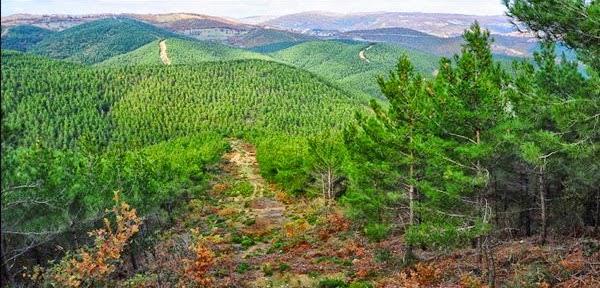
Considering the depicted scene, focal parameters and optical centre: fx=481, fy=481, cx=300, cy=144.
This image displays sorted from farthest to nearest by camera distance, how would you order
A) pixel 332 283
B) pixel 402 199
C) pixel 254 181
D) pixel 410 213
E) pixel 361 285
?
pixel 254 181, pixel 402 199, pixel 410 213, pixel 332 283, pixel 361 285

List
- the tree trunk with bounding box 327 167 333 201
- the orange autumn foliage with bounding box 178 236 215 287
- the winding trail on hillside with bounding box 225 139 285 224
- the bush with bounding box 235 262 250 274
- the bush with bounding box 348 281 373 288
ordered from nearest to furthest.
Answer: the orange autumn foliage with bounding box 178 236 215 287, the bush with bounding box 348 281 373 288, the bush with bounding box 235 262 250 274, the tree trunk with bounding box 327 167 333 201, the winding trail on hillside with bounding box 225 139 285 224

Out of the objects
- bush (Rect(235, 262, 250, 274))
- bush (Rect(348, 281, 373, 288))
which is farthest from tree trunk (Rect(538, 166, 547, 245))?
bush (Rect(235, 262, 250, 274))

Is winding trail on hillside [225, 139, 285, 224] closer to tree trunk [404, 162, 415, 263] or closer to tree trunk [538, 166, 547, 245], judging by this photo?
tree trunk [404, 162, 415, 263]

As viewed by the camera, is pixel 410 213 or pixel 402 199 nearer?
pixel 410 213

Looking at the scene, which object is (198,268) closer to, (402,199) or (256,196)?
(402,199)

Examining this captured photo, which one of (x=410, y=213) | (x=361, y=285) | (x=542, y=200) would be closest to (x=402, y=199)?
(x=410, y=213)

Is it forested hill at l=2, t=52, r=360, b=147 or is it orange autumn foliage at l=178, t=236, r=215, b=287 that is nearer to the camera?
orange autumn foliage at l=178, t=236, r=215, b=287

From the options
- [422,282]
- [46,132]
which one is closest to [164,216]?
[422,282]

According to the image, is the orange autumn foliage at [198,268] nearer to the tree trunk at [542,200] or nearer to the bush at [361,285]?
the bush at [361,285]

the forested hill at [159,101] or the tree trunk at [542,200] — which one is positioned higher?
the tree trunk at [542,200]

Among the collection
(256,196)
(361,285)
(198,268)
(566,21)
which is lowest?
(256,196)

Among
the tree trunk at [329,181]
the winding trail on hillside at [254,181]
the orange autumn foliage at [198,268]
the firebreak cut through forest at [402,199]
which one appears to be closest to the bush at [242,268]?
the firebreak cut through forest at [402,199]
